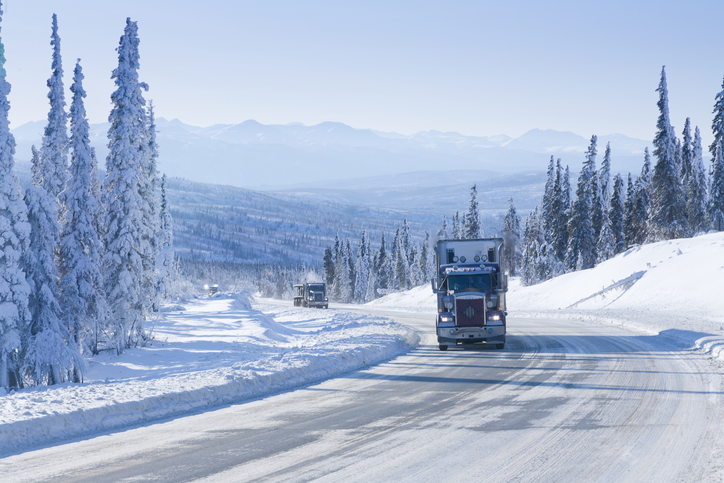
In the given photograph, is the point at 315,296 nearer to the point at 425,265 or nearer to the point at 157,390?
the point at 425,265

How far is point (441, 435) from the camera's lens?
9383 millimetres

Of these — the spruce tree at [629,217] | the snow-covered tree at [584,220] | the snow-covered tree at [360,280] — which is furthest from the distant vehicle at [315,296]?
the snow-covered tree at [360,280]

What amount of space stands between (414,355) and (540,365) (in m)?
4.73

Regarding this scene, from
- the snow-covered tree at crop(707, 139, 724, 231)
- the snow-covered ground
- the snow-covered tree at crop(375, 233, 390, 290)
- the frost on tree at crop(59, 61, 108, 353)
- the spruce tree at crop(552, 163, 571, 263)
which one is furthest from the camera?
the snow-covered tree at crop(375, 233, 390, 290)

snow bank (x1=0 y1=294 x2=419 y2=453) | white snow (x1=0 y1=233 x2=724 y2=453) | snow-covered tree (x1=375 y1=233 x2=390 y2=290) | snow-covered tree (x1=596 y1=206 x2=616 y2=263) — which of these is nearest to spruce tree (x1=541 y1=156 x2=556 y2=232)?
snow-covered tree (x1=596 y1=206 x2=616 y2=263)

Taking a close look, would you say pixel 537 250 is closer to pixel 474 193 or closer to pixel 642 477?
pixel 474 193

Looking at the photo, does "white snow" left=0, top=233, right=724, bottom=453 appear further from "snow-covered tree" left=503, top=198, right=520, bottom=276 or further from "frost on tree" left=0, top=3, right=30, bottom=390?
"snow-covered tree" left=503, top=198, right=520, bottom=276

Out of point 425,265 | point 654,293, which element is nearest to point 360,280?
point 425,265

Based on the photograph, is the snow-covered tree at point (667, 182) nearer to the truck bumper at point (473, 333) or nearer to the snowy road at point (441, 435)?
the truck bumper at point (473, 333)

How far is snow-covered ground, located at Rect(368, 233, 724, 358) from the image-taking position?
27.8 metres

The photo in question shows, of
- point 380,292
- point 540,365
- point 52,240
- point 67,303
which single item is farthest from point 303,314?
point 380,292

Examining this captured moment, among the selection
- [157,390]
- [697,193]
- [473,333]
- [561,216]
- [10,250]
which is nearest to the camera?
[157,390]

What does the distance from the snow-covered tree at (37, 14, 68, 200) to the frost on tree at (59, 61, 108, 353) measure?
55cm

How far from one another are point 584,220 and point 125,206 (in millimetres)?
55294
